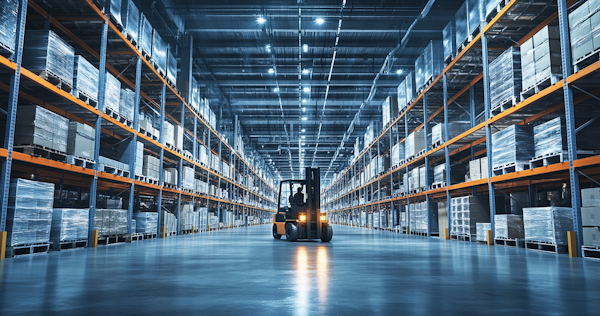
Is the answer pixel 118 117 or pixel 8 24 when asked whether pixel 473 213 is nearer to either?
pixel 118 117

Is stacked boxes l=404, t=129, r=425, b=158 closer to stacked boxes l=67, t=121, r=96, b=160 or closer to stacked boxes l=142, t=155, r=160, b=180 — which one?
stacked boxes l=142, t=155, r=160, b=180

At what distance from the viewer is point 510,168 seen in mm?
8562

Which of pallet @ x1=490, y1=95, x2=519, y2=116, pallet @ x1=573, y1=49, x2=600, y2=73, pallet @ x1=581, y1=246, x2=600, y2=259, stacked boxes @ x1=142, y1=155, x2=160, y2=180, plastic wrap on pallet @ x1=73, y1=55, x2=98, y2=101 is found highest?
plastic wrap on pallet @ x1=73, y1=55, x2=98, y2=101

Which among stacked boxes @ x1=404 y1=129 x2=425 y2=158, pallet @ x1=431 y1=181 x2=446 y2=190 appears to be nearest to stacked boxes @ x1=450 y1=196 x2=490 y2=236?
pallet @ x1=431 y1=181 x2=446 y2=190

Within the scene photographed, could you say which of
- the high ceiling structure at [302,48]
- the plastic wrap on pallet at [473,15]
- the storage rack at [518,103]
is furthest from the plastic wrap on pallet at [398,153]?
the plastic wrap on pallet at [473,15]

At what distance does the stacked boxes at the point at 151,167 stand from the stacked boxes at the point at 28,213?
443cm

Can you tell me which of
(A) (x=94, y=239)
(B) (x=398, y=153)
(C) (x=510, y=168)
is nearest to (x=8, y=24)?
(A) (x=94, y=239)

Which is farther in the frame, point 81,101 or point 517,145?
point 517,145

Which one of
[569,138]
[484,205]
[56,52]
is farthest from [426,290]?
[484,205]

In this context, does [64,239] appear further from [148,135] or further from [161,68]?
[161,68]

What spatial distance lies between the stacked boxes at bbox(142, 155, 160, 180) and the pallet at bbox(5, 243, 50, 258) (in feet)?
14.3

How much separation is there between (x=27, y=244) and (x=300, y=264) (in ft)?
14.4

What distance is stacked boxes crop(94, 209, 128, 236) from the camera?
888 centimetres

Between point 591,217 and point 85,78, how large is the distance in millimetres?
9153
